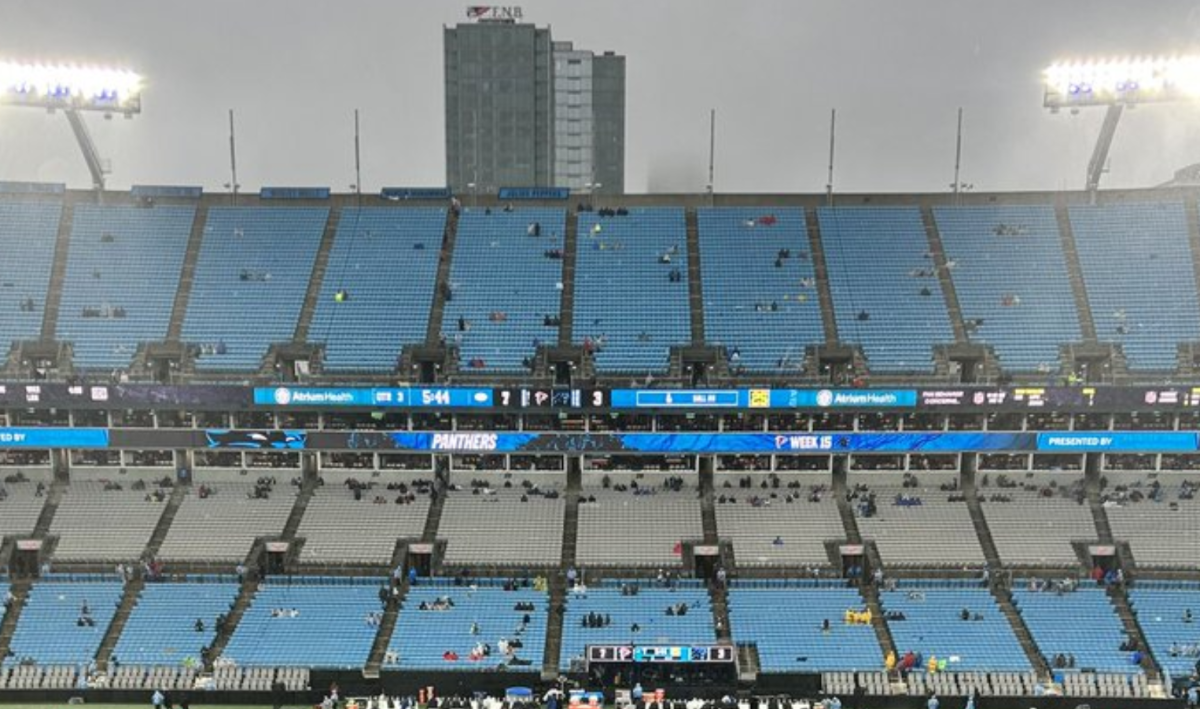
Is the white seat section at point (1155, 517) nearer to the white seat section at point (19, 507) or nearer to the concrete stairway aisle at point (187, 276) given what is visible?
the concrete stairway aisle at point (187, 276)

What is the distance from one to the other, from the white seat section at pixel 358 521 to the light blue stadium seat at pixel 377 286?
254 inches

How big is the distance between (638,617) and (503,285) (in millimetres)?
22027

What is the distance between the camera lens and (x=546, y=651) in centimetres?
4409

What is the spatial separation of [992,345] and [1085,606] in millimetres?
14747

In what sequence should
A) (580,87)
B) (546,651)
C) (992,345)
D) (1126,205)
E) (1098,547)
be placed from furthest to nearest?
1. (580,87)
2. (1126,205)
3. (992,345)
4. (1098,547)
5. (546,651)

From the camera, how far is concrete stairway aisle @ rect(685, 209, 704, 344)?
55.9 metres

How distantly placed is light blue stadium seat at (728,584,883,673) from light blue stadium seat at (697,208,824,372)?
12452mm

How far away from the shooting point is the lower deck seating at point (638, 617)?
4412cm

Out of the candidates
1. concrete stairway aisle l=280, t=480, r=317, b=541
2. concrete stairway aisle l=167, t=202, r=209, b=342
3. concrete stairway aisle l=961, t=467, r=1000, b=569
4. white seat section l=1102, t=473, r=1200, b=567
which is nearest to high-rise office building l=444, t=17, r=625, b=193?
concrete stairway aisle l=167, t=202, r=209, b=342

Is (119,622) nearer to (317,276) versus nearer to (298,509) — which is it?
(298,509)

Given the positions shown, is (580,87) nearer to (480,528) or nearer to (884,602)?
(480,528)

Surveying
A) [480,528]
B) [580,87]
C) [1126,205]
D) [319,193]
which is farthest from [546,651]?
[580,87]

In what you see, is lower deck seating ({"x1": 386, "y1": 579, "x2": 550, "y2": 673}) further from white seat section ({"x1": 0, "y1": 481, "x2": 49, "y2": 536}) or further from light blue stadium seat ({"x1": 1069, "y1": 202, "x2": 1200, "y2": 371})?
light blue stadium seat ({"x1": 1069, "y1": 202, "x2": 1200, "y2": 371})

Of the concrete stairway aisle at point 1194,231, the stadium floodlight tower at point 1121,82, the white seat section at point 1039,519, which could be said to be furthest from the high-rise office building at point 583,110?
the white seat section at point 1039,519
